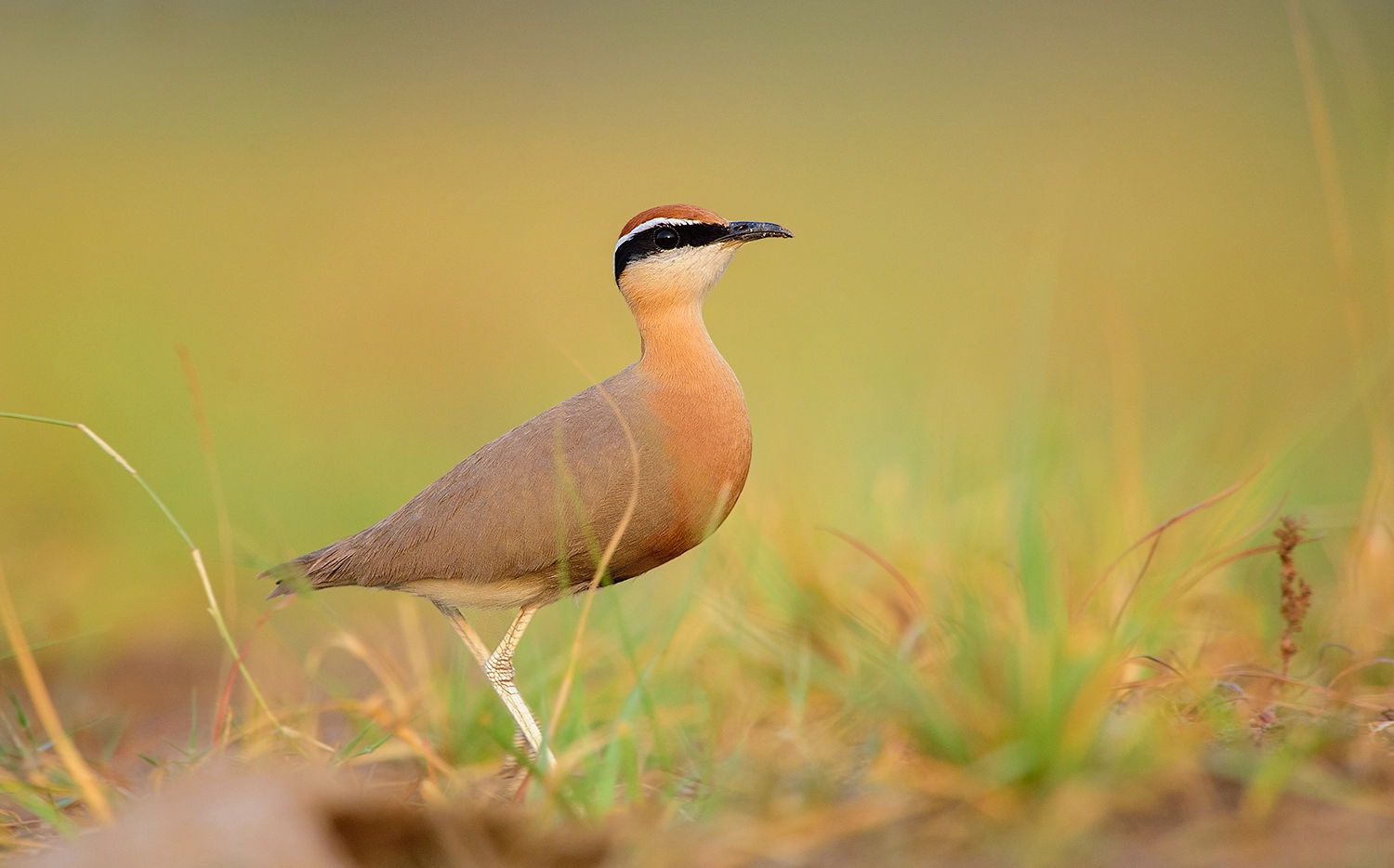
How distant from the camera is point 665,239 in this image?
430cm

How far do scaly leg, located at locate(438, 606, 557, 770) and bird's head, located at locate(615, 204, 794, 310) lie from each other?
1.21 m

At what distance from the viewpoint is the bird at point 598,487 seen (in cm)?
380

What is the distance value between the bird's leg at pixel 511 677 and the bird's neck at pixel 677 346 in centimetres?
98

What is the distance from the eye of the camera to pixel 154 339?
12.0 meters

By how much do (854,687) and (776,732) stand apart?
70 centimetres

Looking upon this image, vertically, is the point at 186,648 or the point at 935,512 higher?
the point at 935,512

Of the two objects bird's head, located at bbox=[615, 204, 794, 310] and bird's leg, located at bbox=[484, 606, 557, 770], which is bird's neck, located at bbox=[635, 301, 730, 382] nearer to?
bird's head, located at bbox=[615, 204, 794, 310]

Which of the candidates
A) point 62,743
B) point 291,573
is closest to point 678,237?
point 291,573

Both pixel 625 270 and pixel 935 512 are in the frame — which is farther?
pixel 935 512

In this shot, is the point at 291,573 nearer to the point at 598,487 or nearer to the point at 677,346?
the point at 598,487

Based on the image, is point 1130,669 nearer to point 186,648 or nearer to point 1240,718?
point 1240,718

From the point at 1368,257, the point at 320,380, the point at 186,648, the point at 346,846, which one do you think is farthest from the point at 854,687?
the point at 1368,257

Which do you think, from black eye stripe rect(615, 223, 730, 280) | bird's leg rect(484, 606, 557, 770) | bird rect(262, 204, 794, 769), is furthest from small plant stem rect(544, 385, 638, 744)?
black eye stripe rect(615, 223, 730, 280)

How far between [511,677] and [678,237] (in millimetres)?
1616
